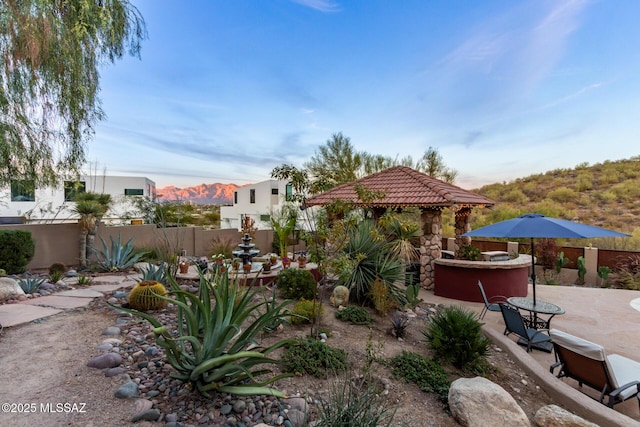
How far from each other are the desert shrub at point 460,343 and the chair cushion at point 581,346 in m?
0.84

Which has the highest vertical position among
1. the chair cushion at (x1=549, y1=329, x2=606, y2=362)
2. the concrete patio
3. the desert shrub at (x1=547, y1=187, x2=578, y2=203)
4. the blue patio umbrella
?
the desert shrub at (x1=547, y1=187, x2=578, y2=203)

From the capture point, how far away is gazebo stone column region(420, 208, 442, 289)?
30.4 feet

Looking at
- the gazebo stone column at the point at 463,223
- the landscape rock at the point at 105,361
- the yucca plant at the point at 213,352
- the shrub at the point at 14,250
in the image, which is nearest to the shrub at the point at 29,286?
the shrub at the point at 14,250

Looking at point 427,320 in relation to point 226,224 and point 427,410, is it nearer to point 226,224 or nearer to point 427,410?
point 427,410

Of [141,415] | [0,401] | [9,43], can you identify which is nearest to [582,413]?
[141,415]

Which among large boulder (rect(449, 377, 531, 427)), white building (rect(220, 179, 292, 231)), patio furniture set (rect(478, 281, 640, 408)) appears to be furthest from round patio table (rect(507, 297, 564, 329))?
white building (rect(220, 179, 292, 231))

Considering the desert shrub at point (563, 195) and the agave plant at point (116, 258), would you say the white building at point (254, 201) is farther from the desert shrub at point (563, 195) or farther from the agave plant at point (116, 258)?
the desert shrub at point (563, 195)

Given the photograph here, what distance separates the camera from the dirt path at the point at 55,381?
8.02ft

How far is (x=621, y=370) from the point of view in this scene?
12.5ft

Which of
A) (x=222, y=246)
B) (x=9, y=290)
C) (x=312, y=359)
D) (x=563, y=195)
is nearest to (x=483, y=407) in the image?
(x=312, y=359)

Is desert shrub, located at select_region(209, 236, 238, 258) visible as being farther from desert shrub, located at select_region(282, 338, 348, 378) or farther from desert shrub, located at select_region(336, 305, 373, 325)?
desert shrub, located at select_region(282, 338, 348, 378)

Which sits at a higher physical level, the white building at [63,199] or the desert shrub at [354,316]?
the white building at [63,199]

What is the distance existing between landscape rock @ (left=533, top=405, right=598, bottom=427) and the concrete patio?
1.22 ft

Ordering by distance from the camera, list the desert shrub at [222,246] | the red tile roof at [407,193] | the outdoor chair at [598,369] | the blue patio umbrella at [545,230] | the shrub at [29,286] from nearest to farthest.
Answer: the outdoor chair at [598,369], the blue patio umbrella at [545,230], the shrub at [29,286], the red tile roof at [407,193], the desert shrub at [222,246]
